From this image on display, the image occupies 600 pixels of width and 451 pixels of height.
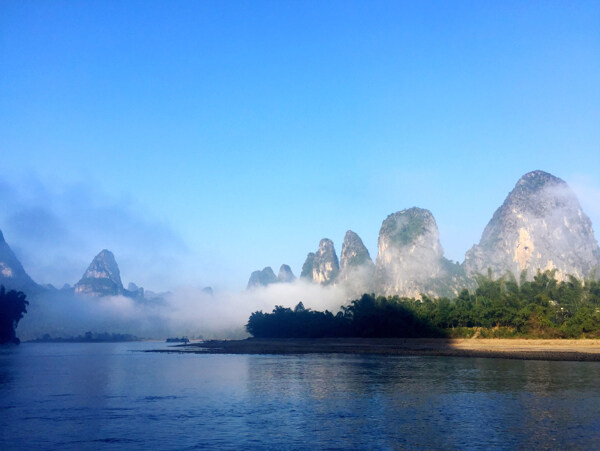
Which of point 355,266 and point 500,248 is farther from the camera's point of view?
point 355,266

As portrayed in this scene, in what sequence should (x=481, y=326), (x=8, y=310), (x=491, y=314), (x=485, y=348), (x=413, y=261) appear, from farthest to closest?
(x=413, y=261) < (x=8, y=310) < (x=481, y=326) < (x=491, y=314) < (x=485, y=348)

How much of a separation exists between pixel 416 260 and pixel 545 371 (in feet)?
420

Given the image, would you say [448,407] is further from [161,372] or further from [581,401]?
[161,372]

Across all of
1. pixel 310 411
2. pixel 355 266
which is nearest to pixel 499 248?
→ pixel 355 266

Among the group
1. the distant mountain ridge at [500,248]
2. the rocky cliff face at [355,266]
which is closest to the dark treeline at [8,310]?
the distant mountain ridge at [500,248]

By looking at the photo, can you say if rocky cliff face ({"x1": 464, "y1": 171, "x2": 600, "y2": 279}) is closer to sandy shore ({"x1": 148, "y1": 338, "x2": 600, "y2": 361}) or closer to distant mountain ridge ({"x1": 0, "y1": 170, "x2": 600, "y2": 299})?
distant mountain ridge ({"x1": 0, "y1": 170, "x2": 600, "y2": 299})

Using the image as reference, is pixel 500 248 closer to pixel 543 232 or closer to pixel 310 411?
pixel 543 232

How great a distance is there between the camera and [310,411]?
21531 millimetres

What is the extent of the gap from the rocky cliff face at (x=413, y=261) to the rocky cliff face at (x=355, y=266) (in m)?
9.11

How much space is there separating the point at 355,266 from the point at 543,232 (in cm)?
6898

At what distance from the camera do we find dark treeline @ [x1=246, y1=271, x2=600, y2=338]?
6869 centimetres

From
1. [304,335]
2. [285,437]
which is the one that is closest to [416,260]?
[304,335]

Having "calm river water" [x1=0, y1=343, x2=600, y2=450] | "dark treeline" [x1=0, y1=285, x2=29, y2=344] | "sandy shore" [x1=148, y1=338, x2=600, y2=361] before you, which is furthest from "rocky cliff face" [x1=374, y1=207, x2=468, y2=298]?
"calm river water" [x1=0, y1=343, x2=600, y2=450]

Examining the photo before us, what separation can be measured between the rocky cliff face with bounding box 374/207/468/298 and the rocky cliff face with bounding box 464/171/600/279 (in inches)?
607
